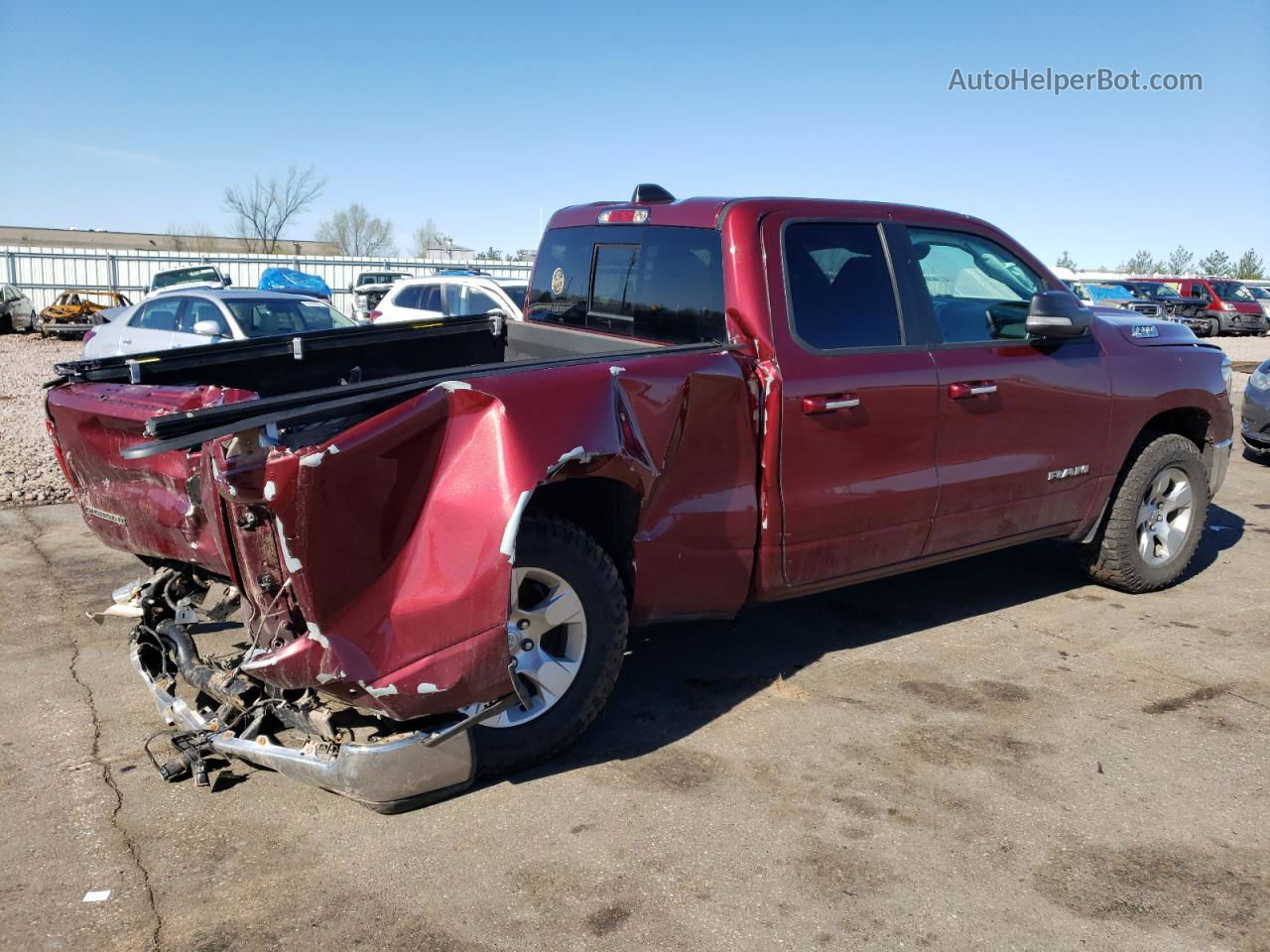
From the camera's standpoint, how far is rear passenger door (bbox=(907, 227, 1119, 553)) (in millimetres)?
4664

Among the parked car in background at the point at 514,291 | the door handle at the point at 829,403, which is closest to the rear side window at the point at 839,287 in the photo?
the door handle at the point at 829,403

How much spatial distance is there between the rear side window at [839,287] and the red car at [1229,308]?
107 ft

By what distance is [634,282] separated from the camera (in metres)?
4.76

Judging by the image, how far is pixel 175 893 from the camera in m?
2.97

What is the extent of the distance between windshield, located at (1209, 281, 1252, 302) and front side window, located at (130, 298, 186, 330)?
30.9 m

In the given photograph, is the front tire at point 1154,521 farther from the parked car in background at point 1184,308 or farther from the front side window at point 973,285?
the parked car in background at point 1184,308

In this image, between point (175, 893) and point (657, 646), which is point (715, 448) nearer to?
point (657, 646)

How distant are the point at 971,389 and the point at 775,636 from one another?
1.52 m

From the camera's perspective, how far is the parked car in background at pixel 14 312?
28016 millimetres

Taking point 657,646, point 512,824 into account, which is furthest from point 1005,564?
point 512,824

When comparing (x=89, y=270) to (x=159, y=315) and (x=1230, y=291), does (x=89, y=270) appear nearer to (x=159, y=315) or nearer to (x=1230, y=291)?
(x=159, y=315)

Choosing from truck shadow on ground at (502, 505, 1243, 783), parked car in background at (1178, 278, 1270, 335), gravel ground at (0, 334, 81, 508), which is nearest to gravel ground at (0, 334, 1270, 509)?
gravel ground at (0, 334, 81, 508)

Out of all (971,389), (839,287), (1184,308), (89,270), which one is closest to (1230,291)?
(1184,308)

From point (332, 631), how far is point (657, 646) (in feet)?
7.32
